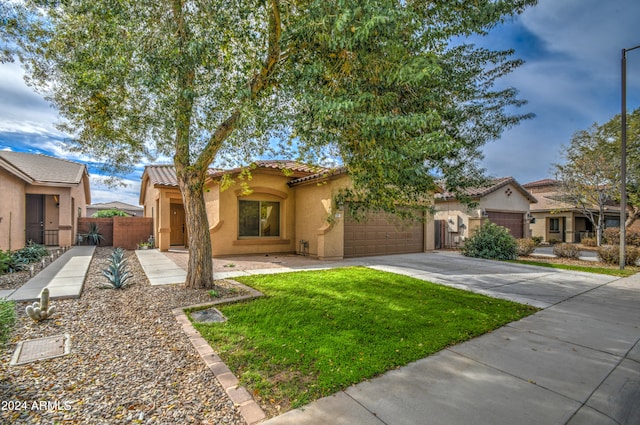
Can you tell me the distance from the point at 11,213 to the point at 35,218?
13.5 ft

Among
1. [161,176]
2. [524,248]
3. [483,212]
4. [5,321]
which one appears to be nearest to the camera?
[5,321]

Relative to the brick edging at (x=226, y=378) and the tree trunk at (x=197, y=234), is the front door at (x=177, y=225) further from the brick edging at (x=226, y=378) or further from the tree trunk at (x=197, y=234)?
the brick edging at (x=226, y=378)

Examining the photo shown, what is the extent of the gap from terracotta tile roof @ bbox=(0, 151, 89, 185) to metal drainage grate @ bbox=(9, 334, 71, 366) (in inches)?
428

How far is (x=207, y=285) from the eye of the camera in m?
6.80

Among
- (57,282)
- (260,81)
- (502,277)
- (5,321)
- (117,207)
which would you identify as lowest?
(502,277)

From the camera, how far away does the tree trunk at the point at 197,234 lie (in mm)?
6660

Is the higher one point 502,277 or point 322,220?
point 322,220

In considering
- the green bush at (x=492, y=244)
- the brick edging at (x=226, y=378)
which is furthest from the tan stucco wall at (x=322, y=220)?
the brick edging at (x=226, y=378)

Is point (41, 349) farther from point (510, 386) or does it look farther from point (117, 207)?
point (117, 207)

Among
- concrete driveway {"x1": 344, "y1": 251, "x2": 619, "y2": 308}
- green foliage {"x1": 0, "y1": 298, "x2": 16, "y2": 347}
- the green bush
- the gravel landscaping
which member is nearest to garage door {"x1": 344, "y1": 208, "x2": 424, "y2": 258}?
concrete driveway {"x1": 344, "y1": 251, "x2": 619, "y2": 308}

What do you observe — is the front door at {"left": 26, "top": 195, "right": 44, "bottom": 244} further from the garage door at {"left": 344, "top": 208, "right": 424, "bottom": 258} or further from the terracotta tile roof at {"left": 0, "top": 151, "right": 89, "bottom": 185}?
the garage door at {"left": 344, "top": 208, "right": 424, "bottom": 258}

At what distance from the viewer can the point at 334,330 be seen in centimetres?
457

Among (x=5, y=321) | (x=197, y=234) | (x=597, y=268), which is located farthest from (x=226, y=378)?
(x=597, y=268)

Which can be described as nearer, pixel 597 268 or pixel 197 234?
pixel 197 234
